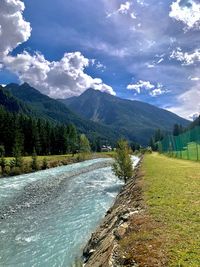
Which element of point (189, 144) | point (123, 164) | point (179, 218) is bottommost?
point (179, 218)

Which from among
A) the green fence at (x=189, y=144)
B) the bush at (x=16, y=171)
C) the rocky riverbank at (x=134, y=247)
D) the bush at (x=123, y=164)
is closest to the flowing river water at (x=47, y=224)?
the rocky riverbank at (x=134, y=247)

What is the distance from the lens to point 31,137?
432ft

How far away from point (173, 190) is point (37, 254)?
30.5ft

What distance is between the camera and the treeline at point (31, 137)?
117000mm

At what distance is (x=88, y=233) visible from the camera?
22.1m

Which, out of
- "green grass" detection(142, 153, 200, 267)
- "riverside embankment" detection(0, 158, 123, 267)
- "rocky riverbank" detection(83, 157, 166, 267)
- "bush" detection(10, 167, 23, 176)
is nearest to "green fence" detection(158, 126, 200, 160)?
"riverside embankment" detection(0, 158, 123, 267)

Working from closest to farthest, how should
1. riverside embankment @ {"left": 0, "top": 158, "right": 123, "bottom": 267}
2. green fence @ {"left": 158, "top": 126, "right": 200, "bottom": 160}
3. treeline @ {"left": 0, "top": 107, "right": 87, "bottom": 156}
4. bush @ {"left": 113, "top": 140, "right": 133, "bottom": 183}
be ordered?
riverside embankment @ {"left": 0, "top": 158, "right": 123, "bottom": 267}, bush @ {"left": 113, "top": 140, "right": 133, "bottom": 183}, green fence @ {"left": 158, "top": 126, "right": 200, "bottom": 160}, treeline @ {"left": 0, "top": 107, "right": 87, "bottom": 156}

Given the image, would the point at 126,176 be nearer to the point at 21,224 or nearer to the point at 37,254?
the point at 21,224

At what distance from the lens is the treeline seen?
384 feet

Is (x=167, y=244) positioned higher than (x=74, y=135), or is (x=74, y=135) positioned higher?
(x=74, y=135)

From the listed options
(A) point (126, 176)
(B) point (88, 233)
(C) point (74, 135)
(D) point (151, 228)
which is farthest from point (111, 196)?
(C) point (74, 135)

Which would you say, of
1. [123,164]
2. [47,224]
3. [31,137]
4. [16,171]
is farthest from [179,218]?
[31,137]

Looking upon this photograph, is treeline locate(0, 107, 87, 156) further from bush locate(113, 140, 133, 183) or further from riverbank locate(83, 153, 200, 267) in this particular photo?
riverbank locate(83, 153, 200, 267)

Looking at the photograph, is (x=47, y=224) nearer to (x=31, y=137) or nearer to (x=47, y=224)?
(x=47, y=224)
